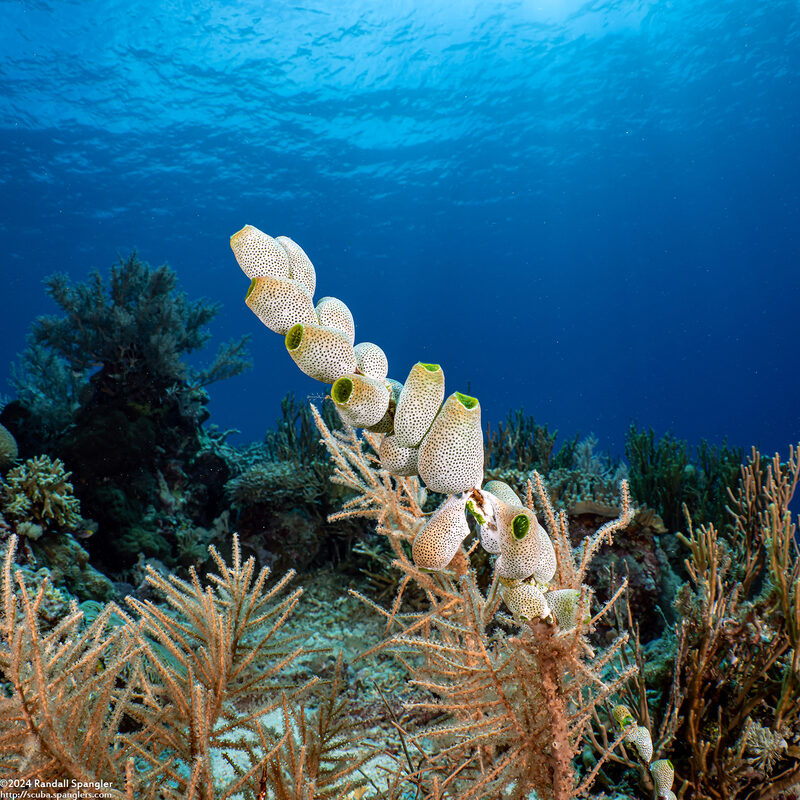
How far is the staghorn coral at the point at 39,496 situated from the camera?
459cm

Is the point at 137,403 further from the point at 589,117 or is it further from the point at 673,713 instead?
the point at 589,117

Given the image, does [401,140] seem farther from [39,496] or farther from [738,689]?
[738,689]

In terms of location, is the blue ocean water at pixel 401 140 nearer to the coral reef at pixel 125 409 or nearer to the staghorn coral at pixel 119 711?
the staghorn coral at pixel 119 711

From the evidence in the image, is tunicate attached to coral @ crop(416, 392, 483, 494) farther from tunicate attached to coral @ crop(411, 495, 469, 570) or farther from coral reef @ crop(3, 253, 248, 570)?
coral reef @ crop(3, 253, 248, 570)

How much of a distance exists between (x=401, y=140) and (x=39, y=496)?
38.9 metres

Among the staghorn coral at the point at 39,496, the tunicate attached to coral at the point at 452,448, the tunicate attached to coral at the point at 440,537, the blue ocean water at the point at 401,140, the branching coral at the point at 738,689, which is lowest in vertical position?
the staghorn coral at the point at 39,496

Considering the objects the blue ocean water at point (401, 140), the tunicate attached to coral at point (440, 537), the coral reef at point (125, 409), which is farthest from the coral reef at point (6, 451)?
the tunicate attached to coral at point (440, 537)

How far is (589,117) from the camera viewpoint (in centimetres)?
3838

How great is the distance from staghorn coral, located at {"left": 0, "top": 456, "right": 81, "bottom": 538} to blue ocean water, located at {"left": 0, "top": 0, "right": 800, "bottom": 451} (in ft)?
11.0

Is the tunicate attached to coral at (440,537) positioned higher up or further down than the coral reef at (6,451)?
higher up

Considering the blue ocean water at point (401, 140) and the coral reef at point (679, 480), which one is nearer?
the coral reef at point (679, 480)

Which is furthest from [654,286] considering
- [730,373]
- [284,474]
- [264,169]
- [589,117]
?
[284,474]

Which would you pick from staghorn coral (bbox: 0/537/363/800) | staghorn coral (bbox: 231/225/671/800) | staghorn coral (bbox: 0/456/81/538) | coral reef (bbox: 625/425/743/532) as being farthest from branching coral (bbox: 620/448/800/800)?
staghorn coral (bbox: 0/456/81/538)

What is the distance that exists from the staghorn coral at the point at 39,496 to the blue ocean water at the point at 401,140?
11.0 feet
